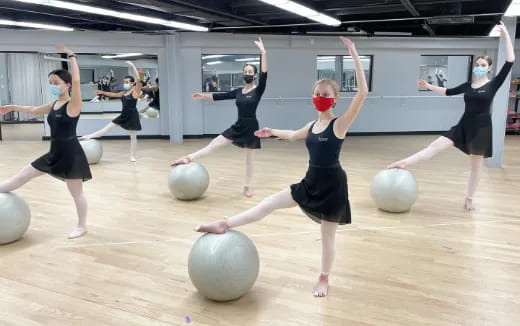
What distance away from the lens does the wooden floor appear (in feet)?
8.87

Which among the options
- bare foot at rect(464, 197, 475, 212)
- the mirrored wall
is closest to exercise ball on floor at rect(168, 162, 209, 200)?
bare foot at rect(464, 197, 475, 212)

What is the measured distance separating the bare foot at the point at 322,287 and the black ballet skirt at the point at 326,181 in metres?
0.50

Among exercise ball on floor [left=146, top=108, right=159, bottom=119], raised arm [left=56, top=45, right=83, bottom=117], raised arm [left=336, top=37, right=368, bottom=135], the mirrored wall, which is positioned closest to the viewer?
raised arm [left=336, top=37, right=368, bottom=135]

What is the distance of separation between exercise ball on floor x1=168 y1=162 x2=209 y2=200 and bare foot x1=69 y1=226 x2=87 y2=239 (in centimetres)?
131

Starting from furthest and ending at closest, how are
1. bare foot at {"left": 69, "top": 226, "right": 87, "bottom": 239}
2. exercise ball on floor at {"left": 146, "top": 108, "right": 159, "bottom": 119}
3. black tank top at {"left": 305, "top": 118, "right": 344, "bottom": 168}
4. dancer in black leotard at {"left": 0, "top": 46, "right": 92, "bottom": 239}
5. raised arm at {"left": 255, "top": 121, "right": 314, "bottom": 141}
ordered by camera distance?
exercise ball on floor at {"left": 146, "top": 108, "right": 159, "bottom": 119} → bare foot at {"left": 69, "top": 226, "right": 87, "bottom": 239} → dancer in black leotard at {"left": 0, "top": 46, "right": 92, "bottom": 239} → raised arm at {"left": 255, "top": 121, "right": 314, "bottom": 141} → black tank top at {"left": 305, "top": 118, "right": 344, "bottom": 168}

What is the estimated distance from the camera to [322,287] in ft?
9.65

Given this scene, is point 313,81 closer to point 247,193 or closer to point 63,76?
point 247,193

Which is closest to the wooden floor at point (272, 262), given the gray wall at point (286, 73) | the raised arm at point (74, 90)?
the raised arm at point (74, 90)

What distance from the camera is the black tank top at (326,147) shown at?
8.55 ft

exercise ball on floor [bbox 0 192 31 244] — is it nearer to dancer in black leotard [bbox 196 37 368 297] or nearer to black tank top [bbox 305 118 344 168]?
dancer in black leotard [bbox 196 37 368 297]

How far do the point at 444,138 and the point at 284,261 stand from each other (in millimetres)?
2538

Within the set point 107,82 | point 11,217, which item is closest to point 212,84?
point 107,82

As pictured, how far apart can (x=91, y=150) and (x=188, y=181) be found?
336cm

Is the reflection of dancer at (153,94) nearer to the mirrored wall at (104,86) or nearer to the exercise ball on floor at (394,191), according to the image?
the mirrored wall at (104,86)
